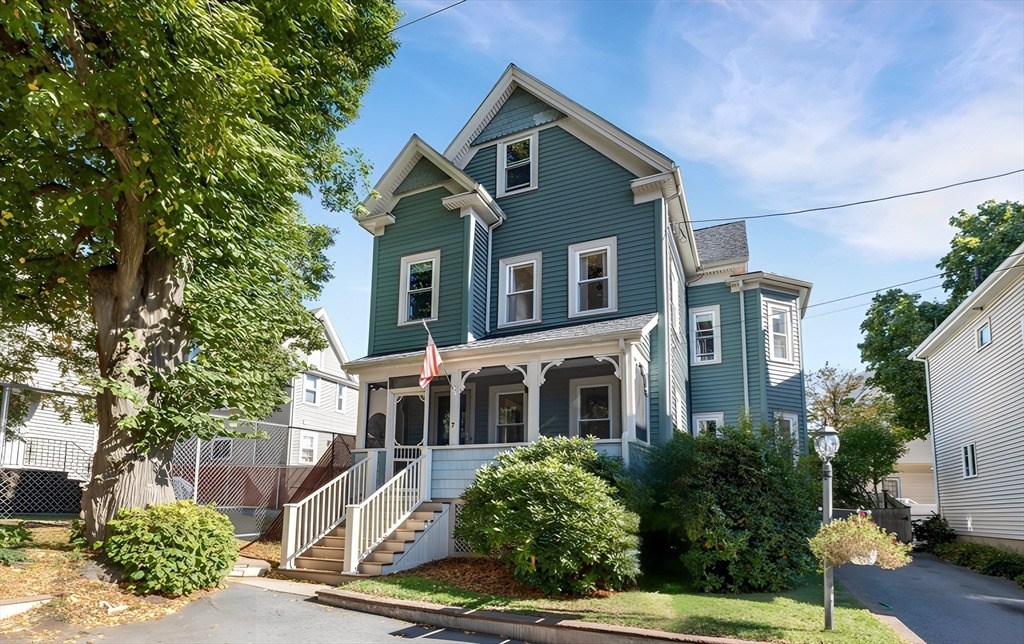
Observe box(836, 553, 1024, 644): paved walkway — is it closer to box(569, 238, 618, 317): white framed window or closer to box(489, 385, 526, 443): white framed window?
box(569, 238, 618, 317): white framed window

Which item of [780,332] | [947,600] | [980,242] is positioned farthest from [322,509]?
[980,242]

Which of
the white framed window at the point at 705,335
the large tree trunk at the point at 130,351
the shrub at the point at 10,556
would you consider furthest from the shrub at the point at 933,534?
the shrub at the point at 10,556

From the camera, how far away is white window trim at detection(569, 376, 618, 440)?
51.6 feet

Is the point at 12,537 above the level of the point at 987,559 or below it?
above

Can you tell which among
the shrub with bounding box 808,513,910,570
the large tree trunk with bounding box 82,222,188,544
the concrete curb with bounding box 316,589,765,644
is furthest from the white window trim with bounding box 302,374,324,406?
the shrub with bounding box 808,513,910,570

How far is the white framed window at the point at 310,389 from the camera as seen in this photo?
31672 millimetres

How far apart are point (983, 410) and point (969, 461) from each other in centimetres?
236

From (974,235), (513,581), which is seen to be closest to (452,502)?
(513,581)

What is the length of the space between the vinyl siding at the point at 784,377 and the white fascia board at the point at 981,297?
14.4ft

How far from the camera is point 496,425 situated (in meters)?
17.1

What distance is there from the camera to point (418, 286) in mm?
17766

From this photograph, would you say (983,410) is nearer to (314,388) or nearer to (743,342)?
(743,342)

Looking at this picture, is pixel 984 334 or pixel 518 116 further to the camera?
pixel 984 334

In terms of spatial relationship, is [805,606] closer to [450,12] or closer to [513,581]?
[513,581]
